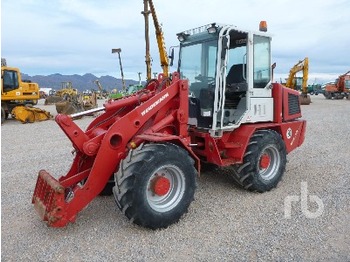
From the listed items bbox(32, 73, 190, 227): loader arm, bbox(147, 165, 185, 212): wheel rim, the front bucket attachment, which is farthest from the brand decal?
the front bucket attachment

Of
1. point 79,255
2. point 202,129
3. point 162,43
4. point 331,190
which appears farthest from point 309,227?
point 162,43

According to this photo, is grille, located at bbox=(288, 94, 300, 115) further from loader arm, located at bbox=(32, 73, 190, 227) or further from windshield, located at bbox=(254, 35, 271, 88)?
loader arm, located at bbox=(32, 73, 190, 227)

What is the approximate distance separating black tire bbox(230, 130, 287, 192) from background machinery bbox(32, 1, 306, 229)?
2cm

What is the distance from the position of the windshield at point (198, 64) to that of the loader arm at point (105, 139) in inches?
24.7

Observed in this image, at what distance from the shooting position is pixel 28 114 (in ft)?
49.8

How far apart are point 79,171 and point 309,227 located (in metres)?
3.07

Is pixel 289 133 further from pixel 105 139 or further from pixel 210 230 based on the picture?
pixel 105 139

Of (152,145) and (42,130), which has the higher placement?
(152,145)

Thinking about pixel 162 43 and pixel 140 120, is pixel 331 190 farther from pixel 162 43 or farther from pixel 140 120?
pixel 162 43

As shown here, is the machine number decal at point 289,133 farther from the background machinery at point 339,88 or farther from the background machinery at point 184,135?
the background machinery at point 339,88

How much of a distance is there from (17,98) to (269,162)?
1478 centimetres

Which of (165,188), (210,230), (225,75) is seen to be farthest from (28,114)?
(210,230)

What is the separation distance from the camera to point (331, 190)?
5145 millimetres

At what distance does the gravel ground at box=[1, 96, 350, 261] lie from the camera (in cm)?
335
